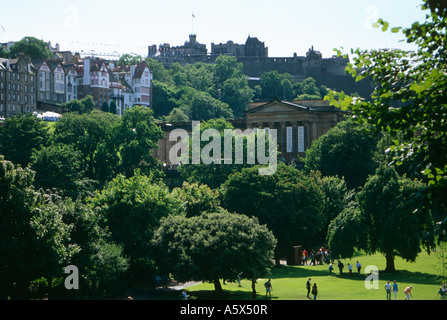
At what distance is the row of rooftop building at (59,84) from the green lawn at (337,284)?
325 feet

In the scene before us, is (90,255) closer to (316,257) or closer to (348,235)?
(348,235)

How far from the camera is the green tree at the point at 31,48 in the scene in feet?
602

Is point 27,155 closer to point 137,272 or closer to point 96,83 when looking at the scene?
point 137,272

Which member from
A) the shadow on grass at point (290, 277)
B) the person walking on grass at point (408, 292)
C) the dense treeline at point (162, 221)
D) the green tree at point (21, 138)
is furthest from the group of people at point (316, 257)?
the green tree at point (21, 138)

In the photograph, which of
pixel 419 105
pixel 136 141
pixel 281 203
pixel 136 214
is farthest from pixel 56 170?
pixel 419 105

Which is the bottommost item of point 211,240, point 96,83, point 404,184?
point 211,240

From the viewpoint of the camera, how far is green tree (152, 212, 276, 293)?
5222 cm

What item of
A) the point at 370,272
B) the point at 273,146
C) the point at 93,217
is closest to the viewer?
the point at 93,217

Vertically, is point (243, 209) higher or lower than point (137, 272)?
higher

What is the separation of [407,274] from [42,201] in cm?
2824

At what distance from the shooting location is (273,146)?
93.9m

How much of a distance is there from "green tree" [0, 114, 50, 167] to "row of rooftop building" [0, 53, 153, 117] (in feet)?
166

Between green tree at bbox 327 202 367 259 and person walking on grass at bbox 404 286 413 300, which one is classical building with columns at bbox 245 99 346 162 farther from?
person walking on grass at bbox 404 286 413 300
